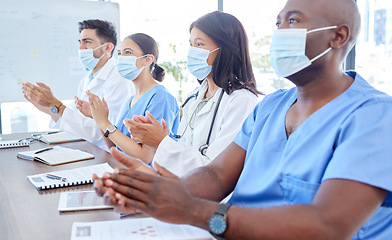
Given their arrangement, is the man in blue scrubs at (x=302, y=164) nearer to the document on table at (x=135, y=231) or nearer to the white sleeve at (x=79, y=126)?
the document on table at (x=135, y=231)

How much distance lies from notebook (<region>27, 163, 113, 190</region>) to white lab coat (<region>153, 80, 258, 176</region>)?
0.92 feet

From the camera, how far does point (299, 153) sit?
1.08 m

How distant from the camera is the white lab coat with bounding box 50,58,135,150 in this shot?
2.62 metres

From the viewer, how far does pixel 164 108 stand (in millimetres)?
2432

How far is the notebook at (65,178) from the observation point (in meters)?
1.48

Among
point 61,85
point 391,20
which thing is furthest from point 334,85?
point 61,85

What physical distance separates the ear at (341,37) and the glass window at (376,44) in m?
2.12

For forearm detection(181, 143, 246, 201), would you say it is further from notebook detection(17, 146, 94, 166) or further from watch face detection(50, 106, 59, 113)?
watch face detection(50, 106, 59, 113)

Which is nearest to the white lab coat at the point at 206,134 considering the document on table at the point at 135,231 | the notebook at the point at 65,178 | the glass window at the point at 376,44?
the notebook at the point at 65,178

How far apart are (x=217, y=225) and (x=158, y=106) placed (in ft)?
5.21

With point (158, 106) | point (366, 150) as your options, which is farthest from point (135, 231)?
point (158, 106)

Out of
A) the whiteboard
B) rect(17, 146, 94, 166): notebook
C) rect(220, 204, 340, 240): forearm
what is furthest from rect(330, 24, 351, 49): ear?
the whiteboard

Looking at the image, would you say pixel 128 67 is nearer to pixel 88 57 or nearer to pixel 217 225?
pixel 88 57

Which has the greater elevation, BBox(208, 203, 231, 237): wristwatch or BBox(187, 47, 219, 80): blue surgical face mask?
BBox(187, 47, 219, 80): blue surgical face mask
